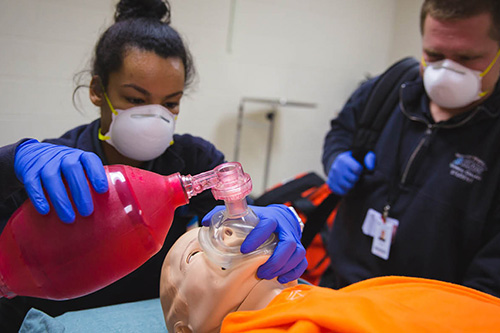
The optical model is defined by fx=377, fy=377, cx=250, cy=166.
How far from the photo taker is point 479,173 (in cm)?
136

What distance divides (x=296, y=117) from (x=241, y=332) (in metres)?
2.58

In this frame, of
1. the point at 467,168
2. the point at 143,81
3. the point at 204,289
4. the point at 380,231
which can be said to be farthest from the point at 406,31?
the point at 204,289

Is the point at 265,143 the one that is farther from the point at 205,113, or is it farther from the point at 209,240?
the point at 209,240

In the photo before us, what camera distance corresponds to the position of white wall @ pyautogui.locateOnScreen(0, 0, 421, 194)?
53.7 inches

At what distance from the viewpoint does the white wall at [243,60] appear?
4.47 ft

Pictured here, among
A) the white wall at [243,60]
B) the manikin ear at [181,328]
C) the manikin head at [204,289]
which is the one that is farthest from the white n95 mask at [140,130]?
the manikin ear at [181,328]

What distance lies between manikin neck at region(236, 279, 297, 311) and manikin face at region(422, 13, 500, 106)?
1.07 m

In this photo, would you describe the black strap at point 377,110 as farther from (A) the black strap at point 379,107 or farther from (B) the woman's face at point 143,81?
(B) the woman's face at point 143,81

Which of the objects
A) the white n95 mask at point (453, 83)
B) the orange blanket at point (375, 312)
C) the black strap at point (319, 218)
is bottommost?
the black strap at point (319, 218)

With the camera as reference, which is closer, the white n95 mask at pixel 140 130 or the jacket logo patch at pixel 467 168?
the white n95 mask at pixel 140 130

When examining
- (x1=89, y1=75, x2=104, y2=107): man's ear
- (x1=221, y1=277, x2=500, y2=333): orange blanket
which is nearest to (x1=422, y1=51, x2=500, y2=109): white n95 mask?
(x1=221, y1=277, x2=500, y2=333): orange blanket

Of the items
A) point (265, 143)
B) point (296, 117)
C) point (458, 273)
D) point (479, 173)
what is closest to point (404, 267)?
point (458, 273)

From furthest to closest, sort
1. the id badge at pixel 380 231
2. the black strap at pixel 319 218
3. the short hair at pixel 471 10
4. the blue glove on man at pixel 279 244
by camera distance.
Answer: the black strap at pixel 319 218 → the id badge at pixel 380 231 → the short hair at pixel 471 10 → the blue glove on man at pixel 279 244

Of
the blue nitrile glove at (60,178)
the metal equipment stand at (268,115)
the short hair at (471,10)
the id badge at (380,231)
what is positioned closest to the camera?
the blue nitrile glove at (60,178)
